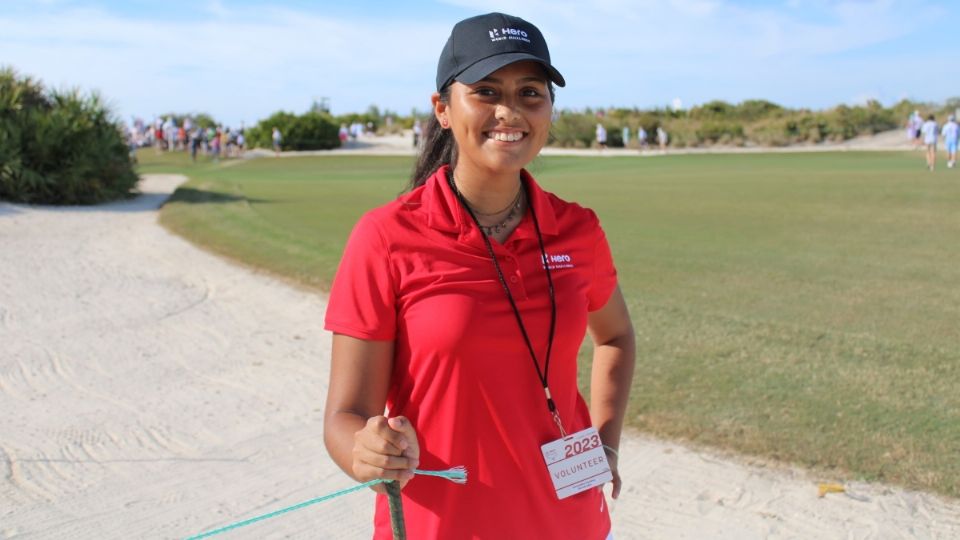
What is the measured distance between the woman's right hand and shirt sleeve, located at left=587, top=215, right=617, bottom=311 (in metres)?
0.85

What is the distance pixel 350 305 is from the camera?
7.15ft

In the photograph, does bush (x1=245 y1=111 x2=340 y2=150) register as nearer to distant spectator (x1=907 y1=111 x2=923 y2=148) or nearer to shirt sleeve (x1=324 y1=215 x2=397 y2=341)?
distant spectator (x1=907 y1=111 x2=923 y2=148)

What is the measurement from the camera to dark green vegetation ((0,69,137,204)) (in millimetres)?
17656

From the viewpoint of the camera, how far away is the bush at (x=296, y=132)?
179ft

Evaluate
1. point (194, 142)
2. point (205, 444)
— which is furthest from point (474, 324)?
point (194, 142)

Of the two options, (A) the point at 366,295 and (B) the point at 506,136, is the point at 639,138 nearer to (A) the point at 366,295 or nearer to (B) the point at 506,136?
(B) the point at 506,136

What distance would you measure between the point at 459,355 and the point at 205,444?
431cm

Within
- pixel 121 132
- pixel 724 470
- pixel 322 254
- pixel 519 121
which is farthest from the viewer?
pixel 121 132

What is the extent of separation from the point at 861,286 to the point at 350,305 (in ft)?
29.5

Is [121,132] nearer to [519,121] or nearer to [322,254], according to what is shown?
[322,254]

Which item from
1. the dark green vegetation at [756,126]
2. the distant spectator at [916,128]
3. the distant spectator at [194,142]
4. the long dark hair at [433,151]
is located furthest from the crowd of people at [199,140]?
the long dark hair at [433,151]

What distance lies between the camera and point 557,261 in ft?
7.97

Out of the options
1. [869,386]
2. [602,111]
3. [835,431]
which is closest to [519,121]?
[835,431]

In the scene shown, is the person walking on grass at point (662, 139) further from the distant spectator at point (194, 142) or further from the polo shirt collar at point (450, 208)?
the polo shirt collar at point (450, 208)
